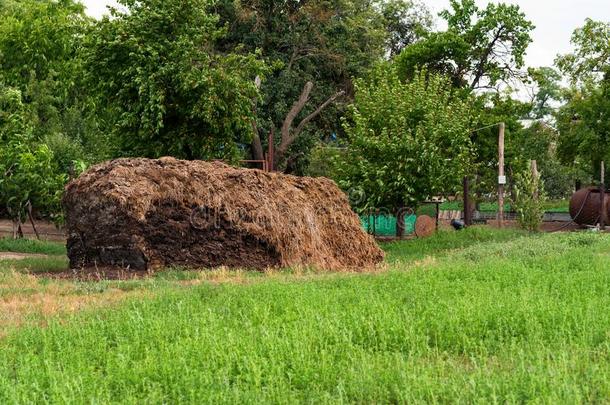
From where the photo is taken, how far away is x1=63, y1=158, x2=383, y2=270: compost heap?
14023 mm

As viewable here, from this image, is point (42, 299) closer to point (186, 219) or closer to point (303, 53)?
point (186, 219)

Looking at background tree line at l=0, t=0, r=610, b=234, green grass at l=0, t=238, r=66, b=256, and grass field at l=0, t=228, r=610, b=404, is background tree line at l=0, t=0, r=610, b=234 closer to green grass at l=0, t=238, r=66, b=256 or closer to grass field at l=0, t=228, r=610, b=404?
green grass at l=0, t=238, r=66, b=256

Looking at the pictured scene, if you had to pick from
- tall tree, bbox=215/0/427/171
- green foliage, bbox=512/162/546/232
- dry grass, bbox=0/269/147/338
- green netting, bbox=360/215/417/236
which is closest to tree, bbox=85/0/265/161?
green netting, bbox=360/215/417/236

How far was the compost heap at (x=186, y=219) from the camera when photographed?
1402 centimetres

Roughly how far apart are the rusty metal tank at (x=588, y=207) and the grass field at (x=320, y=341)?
73.9ft

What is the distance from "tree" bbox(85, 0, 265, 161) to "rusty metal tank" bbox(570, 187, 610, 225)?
17651 mm

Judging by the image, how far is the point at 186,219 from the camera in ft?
48.3

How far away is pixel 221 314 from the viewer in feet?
28.4

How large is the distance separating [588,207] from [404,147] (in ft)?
41.7

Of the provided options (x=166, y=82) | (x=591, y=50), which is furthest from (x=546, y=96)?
(x=166, y=82)

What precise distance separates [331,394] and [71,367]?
234cm

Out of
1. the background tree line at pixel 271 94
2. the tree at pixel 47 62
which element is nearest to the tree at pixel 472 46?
the background tree line at pixel 271 94

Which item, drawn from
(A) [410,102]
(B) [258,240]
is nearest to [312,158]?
(A) [410,102]

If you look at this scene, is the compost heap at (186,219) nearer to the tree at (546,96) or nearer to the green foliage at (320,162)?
the green foliage at (320,162)
